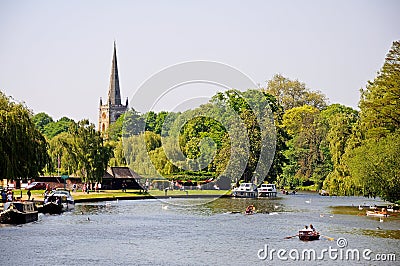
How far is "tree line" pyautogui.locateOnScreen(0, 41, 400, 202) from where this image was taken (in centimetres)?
6372

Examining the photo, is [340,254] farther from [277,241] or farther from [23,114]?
[23,114]

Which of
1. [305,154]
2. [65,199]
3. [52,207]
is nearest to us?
[52,207]

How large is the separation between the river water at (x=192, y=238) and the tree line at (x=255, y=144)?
522cm

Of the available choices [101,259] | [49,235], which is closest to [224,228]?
[49,235]

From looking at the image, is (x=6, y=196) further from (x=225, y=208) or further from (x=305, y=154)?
(x=305, y=154)

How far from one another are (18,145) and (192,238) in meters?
20.9

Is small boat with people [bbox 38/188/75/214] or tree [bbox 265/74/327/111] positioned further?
tree [bbox 265/74/327/111]

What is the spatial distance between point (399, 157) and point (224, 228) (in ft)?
60.5

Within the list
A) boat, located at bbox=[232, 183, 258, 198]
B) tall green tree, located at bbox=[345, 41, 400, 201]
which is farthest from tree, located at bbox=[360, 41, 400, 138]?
boat, located at bbox=[232, 183, 258, 198]

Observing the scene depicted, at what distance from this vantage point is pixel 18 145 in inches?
2398

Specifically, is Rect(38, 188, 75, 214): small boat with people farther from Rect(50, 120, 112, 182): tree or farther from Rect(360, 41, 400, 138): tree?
Rect(360, 41, 400, 138): tree

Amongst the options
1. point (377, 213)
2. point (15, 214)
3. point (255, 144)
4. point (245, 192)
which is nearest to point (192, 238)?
point (15, 214)

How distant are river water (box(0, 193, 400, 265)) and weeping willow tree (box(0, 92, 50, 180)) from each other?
437 centimetres

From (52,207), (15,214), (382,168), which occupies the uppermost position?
(382,168)
